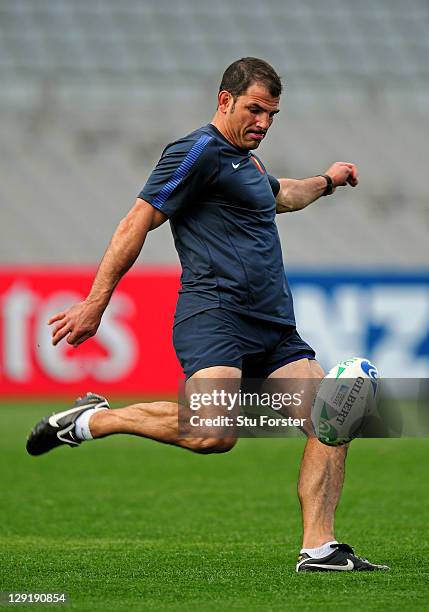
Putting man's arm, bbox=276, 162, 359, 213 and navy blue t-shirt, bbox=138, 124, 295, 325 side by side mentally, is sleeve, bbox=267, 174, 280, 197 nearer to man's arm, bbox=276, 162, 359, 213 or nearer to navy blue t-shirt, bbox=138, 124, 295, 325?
man's arm, bbox=276, 162, 359, 213

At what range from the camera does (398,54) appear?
67.5 feet

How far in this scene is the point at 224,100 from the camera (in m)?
5.24

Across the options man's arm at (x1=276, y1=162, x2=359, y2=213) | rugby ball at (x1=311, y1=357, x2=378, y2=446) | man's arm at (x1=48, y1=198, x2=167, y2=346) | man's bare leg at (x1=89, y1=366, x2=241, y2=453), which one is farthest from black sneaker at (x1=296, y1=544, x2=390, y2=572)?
man's arm at (x1=276, y1=162, x2=359, y2=213)

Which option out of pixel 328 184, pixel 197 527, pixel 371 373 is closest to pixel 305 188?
pixel 328 184

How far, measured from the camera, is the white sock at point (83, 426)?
5234mm

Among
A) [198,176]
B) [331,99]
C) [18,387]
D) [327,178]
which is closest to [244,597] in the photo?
[198,176]

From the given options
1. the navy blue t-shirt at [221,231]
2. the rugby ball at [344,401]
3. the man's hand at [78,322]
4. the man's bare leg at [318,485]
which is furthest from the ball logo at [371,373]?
the man's hand at [78,322]

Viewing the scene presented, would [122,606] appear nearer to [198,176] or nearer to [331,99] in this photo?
[198,176]

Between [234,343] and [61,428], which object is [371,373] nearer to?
[234,343]

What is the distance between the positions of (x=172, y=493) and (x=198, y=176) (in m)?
3.43

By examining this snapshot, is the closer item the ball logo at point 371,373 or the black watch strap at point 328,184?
the ball logo at point 371,373

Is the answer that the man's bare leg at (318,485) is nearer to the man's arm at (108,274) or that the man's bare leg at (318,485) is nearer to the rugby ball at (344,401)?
the rugby ball at (344,401)

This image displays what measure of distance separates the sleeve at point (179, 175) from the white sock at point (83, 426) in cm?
90

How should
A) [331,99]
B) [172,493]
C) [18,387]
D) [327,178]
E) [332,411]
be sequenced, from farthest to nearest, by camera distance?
[331,99]
[18,387]
[172,493]
[327,178]
[332,411]
